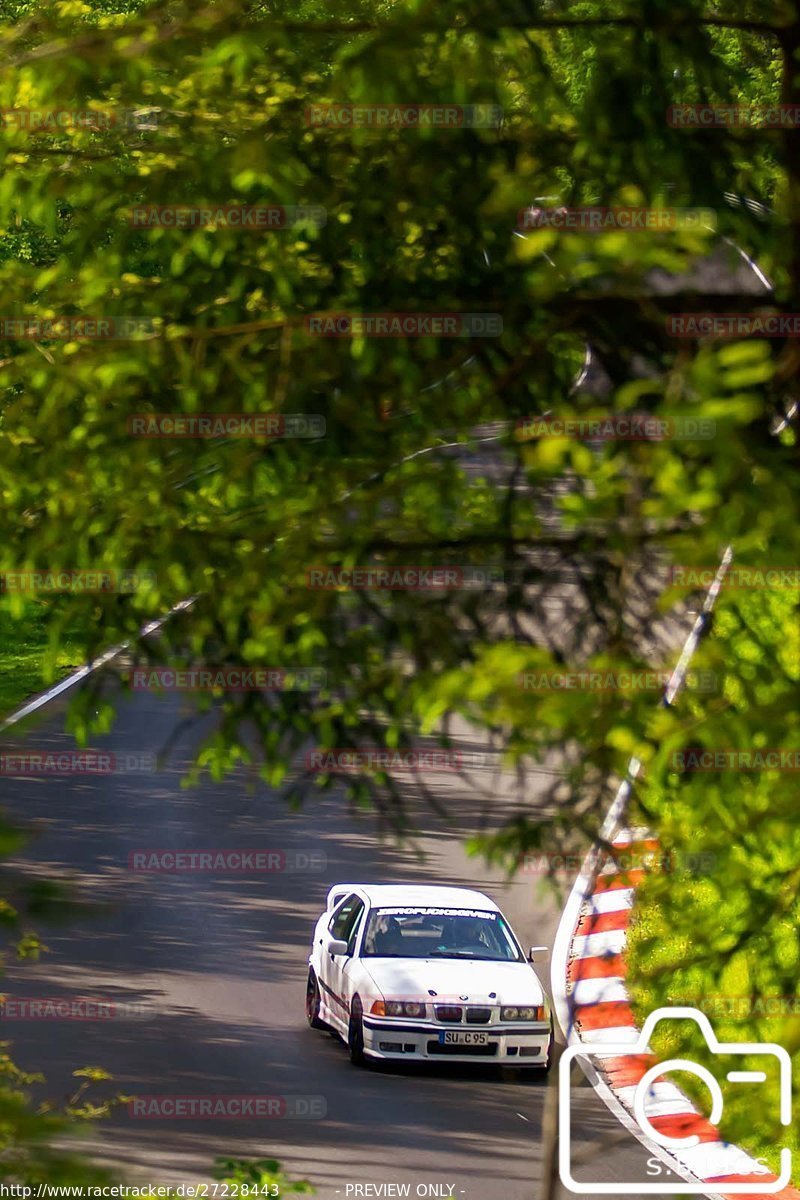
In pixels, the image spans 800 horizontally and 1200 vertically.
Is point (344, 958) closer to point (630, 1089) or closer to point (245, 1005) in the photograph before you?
point (245, 1005)

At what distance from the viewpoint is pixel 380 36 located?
15.5 feet

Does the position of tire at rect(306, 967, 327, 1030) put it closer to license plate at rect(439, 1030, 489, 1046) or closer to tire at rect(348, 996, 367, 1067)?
tire at rect(348, 996, 367, 1067)

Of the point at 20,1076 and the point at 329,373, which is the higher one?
the point at 329,373

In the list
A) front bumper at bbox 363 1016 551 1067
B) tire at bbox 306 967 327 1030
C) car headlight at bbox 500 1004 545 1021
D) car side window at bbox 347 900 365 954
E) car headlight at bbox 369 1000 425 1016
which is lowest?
tire at bbox 306 967 327 1030

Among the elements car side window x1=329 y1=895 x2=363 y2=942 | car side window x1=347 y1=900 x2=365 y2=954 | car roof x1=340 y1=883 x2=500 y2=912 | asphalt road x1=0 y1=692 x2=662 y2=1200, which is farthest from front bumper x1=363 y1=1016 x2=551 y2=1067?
car roof x1=340 y1=883 x2=500 y2=912

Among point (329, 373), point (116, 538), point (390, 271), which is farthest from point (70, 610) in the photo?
point (390, 271)

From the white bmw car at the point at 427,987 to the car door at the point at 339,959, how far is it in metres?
0.01

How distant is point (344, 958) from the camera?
1453 cm

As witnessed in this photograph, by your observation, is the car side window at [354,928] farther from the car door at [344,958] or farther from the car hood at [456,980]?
the car hood at [456,980]

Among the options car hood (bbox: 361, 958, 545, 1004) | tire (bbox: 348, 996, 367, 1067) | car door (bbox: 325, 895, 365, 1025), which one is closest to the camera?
car hood (bbox: 361, 958, 545, 1004)

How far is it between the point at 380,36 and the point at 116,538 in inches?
63.8

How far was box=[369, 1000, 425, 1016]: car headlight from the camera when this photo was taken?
13.9 m

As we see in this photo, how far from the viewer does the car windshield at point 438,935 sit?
48.4 ft

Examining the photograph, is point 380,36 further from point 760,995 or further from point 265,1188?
point 265,1188
